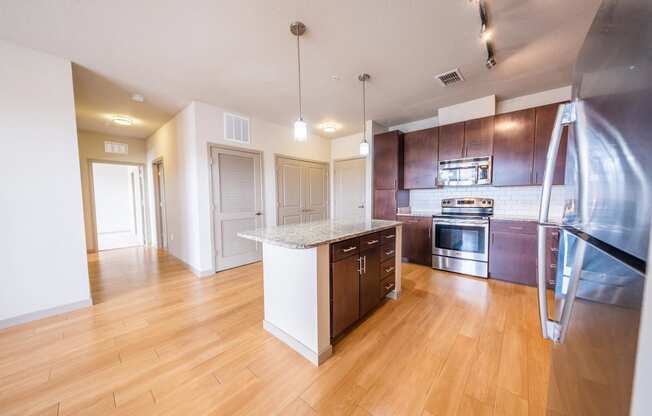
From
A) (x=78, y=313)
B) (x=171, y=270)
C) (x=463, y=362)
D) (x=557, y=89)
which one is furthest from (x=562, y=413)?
(x=171, y=270)

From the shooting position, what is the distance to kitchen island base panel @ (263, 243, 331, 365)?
1.64 metres

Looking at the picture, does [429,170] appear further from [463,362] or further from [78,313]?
[78,313]

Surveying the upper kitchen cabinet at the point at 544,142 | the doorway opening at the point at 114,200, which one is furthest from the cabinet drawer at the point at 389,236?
the doorway opening at the point at 114,200

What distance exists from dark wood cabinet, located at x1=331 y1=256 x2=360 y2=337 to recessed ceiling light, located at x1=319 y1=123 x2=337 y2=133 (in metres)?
3.35

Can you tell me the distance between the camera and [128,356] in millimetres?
1765

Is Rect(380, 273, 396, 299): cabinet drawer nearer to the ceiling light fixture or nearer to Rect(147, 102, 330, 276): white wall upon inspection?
the ceiling light fixture

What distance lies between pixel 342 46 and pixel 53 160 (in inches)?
126

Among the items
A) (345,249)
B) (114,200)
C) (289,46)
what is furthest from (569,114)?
(114,200)

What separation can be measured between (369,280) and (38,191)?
3.47m

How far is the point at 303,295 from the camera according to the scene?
171cm

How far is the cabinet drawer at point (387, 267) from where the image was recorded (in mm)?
2385

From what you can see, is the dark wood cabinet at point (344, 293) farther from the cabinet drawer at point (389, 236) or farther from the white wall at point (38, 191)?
the white wall at point (38, 191)

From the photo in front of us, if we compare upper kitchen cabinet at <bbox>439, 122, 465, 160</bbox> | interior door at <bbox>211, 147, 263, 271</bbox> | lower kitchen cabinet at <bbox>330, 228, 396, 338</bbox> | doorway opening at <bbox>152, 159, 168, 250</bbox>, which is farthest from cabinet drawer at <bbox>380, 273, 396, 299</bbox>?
doorway opening at <bbox>152, 159, 168, 250</bbox>

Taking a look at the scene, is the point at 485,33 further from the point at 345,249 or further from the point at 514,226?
the point at 514,226
